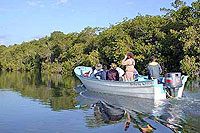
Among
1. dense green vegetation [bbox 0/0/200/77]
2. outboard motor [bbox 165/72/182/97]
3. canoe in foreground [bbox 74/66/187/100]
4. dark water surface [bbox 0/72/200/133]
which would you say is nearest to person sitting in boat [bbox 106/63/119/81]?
→ canoe in foreground [bbox 74/66/187/100]

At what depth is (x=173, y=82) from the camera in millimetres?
12117

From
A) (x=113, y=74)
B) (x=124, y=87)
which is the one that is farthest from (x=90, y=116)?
(x=113, y=74)

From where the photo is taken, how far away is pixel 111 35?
32531mm

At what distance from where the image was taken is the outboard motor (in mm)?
12125

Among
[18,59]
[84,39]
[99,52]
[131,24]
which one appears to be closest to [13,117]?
[131,24]

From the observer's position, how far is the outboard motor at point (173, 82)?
12.1 m

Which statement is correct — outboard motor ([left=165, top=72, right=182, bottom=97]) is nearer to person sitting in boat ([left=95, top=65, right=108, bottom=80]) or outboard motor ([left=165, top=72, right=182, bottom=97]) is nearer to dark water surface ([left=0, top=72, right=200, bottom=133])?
dark water surface ([left=0, top=72, right=200, bottom=133])

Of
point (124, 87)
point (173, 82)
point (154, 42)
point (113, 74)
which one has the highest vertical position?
point (154, 42)

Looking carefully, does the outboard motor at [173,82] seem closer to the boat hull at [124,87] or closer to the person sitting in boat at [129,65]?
the boat hull at [124,87]

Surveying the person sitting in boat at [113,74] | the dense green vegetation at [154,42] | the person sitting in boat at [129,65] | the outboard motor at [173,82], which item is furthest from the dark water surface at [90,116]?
the dense green vegetation at [154,42]

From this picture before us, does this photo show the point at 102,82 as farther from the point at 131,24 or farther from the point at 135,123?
the point at 131,24

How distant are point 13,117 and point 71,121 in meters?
2.33

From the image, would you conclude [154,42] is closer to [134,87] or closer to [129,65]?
[129,65]

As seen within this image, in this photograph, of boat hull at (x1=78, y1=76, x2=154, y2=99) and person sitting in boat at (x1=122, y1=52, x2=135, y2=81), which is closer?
boat hull at (x1=78, y1=76, x2=154, y2=99)
